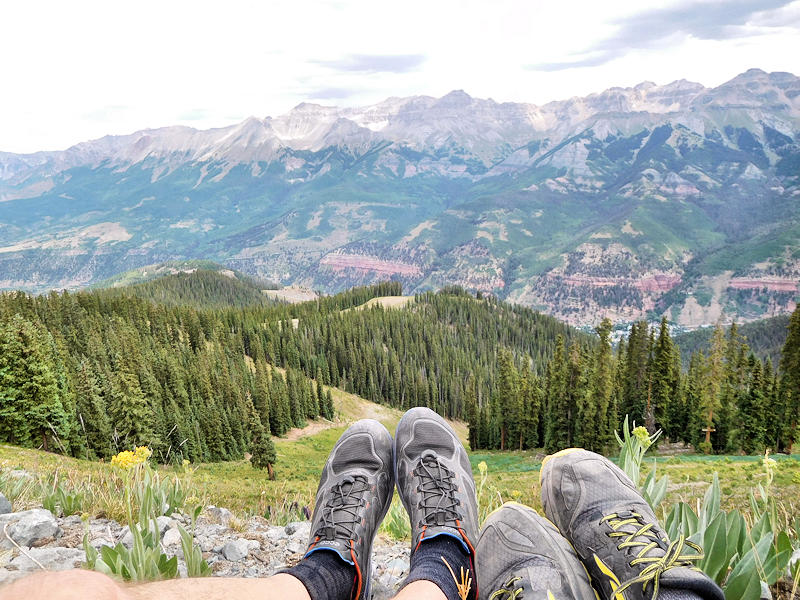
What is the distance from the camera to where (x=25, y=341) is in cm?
2898

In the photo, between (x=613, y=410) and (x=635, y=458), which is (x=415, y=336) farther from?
(x=635, y=458)

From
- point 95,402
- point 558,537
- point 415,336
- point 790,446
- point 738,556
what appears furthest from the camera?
point 415,336

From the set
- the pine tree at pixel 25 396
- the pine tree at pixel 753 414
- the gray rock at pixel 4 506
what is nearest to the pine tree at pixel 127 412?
the pine tree at pixel 25 396

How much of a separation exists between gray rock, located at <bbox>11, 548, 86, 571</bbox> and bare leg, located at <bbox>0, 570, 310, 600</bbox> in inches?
75.6

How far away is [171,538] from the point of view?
157 inches

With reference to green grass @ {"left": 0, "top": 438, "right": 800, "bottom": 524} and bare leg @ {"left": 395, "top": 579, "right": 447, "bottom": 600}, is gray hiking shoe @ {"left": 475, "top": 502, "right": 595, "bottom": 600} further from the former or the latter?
green grass @ {"left": 0, "top": 438, "right": 800, "bottom": 524}

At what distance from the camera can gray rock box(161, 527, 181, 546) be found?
3.93 meters

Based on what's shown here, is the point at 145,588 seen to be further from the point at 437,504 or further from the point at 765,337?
the point at 765,337

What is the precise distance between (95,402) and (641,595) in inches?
1623

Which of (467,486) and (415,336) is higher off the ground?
(467,486)

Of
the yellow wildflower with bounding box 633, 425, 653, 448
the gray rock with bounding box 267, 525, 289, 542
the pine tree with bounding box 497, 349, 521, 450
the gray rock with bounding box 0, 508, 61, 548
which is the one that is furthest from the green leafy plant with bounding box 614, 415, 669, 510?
the pine tree with bounding box 497, 349, 521, 450

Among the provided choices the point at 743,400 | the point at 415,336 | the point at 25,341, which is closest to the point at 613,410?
the point at 743,400

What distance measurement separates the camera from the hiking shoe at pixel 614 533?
2.46 m

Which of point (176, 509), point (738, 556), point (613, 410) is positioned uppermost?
point (738, 556)
